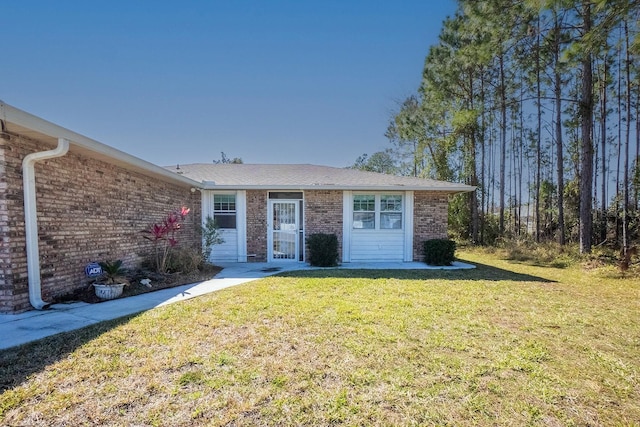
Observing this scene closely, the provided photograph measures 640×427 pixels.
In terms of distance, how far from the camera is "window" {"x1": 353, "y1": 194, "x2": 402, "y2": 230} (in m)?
10.1

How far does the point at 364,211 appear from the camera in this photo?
1016cm

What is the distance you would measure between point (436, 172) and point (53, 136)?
17.2 meters

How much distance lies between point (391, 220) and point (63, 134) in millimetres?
8521

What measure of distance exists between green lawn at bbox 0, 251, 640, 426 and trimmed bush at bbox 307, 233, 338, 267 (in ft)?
13.3

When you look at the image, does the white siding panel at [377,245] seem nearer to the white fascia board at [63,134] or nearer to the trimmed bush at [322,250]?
the trimmed bush at [322,250]

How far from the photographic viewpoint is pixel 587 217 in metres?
10.6

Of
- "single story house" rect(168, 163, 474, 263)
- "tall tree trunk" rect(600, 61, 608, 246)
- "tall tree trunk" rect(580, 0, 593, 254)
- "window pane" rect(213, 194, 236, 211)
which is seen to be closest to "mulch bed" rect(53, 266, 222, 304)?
"single story house" rect(168, 163, 474, 263)

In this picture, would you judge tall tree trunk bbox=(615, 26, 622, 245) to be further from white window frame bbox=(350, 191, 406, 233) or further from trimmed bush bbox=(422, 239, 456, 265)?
white window frame bbox=(350, 191, 406, 233)

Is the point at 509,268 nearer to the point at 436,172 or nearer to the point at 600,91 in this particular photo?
the point at 436,172

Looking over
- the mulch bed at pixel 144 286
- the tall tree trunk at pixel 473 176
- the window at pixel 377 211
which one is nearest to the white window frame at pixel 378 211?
the window at pixel 377 211

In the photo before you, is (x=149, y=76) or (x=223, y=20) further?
(x=149, y=76)

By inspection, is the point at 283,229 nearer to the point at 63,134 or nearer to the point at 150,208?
the point at 150,208

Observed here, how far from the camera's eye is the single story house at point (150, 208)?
14.2 ft

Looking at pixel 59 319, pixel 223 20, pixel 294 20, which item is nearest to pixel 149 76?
pixel 223 20
